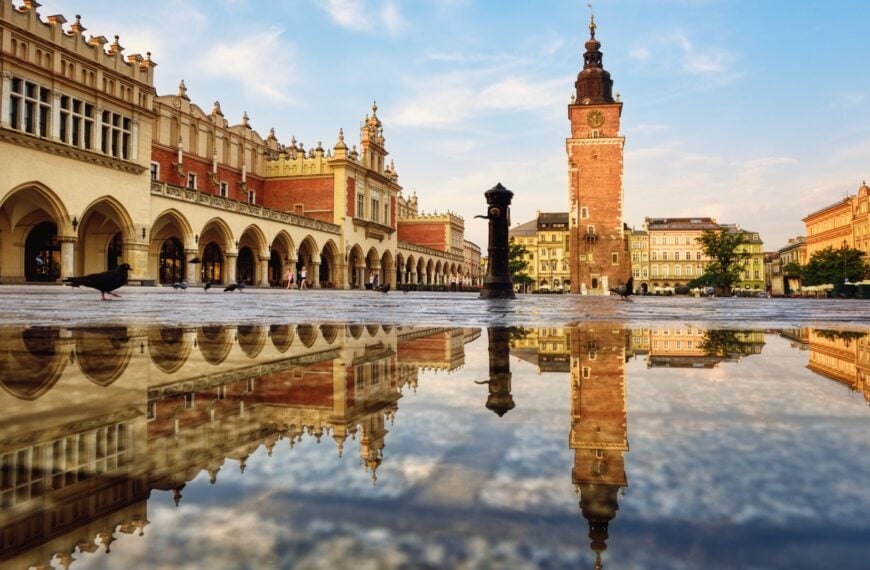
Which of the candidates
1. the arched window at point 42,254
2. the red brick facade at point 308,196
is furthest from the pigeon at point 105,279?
the red brick facade at point 308,196

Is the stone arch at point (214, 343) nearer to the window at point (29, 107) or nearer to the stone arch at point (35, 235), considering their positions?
the stone arch at point (35, 235)

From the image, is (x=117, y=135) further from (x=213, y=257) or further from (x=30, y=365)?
(x=30, y=365)

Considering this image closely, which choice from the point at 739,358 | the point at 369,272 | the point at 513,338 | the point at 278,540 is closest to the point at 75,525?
the point at 278,540

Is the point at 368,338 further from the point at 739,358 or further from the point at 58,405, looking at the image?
the point at 58,405

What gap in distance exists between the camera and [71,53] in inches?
906

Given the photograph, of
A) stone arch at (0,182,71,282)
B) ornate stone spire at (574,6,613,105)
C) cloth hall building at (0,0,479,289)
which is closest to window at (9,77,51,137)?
cloth hall building at (0,0,479,289)

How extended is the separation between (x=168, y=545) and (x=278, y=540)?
0.12m

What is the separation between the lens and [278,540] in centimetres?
69

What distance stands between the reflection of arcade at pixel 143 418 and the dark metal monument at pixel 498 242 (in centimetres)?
1099

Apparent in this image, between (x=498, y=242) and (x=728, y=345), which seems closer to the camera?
(x=728, y=345)

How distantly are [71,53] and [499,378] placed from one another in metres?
27.0

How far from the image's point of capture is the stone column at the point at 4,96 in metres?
20.1

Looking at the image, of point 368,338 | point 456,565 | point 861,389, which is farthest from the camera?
point 368,338

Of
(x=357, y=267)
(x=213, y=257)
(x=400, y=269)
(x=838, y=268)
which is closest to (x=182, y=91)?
(x=213, y=257)
